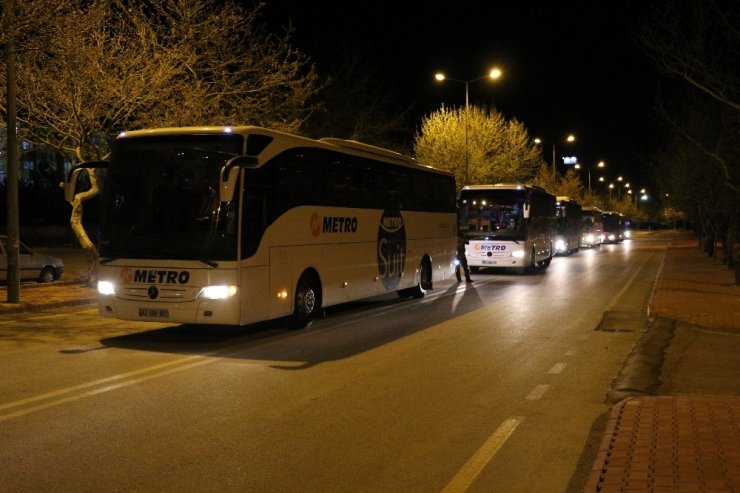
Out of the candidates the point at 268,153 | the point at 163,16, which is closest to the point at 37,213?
the point at 163,16

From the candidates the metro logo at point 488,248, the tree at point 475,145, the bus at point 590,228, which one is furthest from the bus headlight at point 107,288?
the bus at point 590,228

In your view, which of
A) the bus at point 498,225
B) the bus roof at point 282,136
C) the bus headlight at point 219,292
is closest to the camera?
the bus headlight at point 219,292

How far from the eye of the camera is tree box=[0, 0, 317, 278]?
1992cm

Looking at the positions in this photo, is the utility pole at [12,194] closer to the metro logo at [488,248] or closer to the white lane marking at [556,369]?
the white lane marking at [556,369]

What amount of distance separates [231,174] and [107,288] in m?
2.84

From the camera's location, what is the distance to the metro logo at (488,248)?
93.9 ft

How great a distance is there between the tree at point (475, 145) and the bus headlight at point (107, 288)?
3452 centimetres

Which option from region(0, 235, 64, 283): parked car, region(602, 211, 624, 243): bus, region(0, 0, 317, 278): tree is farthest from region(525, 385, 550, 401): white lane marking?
region(602, 211, 624, 243): bus

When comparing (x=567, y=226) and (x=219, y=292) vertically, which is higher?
(x=567, y=226)

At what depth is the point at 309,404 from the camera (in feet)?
27.1

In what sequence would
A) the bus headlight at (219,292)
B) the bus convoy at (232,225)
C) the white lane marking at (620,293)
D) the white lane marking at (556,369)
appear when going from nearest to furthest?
the white lane marking at (556,369)
the bus headlight at (219,292)
the bus convoy at (232,225)
the white lane marking at (620,293)

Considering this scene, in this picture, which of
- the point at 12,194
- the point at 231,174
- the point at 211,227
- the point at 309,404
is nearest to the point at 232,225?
the point at 211,227

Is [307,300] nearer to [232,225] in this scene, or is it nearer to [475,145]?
[232,225]

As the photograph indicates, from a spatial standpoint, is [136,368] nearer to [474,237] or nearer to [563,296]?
[563,296]
